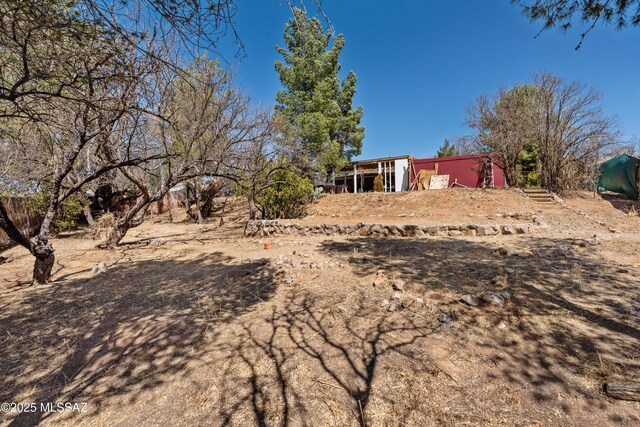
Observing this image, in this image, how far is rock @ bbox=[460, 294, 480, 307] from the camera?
2881 millimetres

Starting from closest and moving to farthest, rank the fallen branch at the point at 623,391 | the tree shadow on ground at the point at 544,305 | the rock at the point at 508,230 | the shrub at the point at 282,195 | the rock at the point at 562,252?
the fallen branch at the point at 623,391, the tree shadow on ground at the point at 544,305, the rock at the point at 562,252, the rock at the point at 508,230, the shrub at the point at 282,195

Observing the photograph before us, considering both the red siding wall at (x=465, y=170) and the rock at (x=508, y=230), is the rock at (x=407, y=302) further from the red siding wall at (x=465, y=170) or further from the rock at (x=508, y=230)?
the red siding wall at (x=465, y=170)

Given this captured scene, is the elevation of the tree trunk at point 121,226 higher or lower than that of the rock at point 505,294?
higher

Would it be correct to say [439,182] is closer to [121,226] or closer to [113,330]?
[121,226]

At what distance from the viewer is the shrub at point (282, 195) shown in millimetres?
10359

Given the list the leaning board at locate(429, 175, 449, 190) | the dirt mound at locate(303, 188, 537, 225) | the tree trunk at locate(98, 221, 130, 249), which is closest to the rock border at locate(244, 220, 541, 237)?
the dirt mound at locate(303, 188, 537, 225)

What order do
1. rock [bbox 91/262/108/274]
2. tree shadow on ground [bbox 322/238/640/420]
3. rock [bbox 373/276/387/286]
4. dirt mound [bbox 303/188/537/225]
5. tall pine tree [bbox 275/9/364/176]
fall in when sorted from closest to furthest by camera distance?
tree shadow on ground [bbox 322/238/640/420]
rock [bbox 373/276/387/286]
rock [bbox 91/262/108/274]
dirt mound [bbox 303/188/537/225]
tall pine tree [bbox 275/9/364/176]

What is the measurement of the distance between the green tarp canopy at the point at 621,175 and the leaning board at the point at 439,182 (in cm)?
687

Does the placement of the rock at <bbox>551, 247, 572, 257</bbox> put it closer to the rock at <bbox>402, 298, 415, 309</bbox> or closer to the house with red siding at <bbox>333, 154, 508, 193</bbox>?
the rock at <bbox>402, 298, 415, 309</bbox>

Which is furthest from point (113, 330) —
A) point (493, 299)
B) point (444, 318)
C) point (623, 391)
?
point (623, 391)

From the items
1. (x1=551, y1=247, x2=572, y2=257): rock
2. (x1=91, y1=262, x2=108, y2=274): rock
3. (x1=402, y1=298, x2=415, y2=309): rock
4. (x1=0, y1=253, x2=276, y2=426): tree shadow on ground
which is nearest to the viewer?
(x1=0, y1=253, x2=276, y2=426): tree shadow on ground

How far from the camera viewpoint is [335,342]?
243 cm

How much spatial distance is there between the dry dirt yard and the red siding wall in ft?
41.6

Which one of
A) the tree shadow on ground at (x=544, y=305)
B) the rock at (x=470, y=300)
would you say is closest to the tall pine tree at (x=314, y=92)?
the tree shadow on ground at (x=544, y=305)
